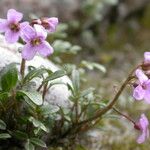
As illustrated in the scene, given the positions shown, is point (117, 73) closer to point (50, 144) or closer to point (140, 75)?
point (50, 144)

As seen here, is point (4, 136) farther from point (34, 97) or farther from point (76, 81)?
point (76, 81)

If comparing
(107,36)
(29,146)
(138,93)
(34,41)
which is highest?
(107,36)

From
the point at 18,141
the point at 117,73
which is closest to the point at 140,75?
the point at 18,141

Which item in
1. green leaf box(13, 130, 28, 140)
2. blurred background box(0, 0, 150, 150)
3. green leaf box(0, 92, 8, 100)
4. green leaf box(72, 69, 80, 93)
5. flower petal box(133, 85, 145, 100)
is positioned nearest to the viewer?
flower petal box(133, 85, 145, 100)

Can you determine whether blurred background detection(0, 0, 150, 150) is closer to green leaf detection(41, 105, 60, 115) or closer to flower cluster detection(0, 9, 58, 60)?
green leaf detection(41, 105, 60, 115)

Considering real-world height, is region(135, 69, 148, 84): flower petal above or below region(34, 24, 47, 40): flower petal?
below

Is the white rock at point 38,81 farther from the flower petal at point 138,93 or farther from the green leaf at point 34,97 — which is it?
the flower petal at point 138,93

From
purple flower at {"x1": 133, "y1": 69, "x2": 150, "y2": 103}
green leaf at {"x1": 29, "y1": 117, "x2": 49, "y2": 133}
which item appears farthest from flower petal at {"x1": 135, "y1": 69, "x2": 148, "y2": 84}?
green leaf at {"x1": 29, "y1": 117, "x2": 49, "y2": 133}

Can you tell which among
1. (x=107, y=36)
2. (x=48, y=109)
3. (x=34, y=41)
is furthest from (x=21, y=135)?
(x=107, y=36)

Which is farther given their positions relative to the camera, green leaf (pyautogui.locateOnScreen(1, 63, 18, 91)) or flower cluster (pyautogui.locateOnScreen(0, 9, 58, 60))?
green leaf (pyautogui.locateOnScreen(1, 63, 18, 91))
